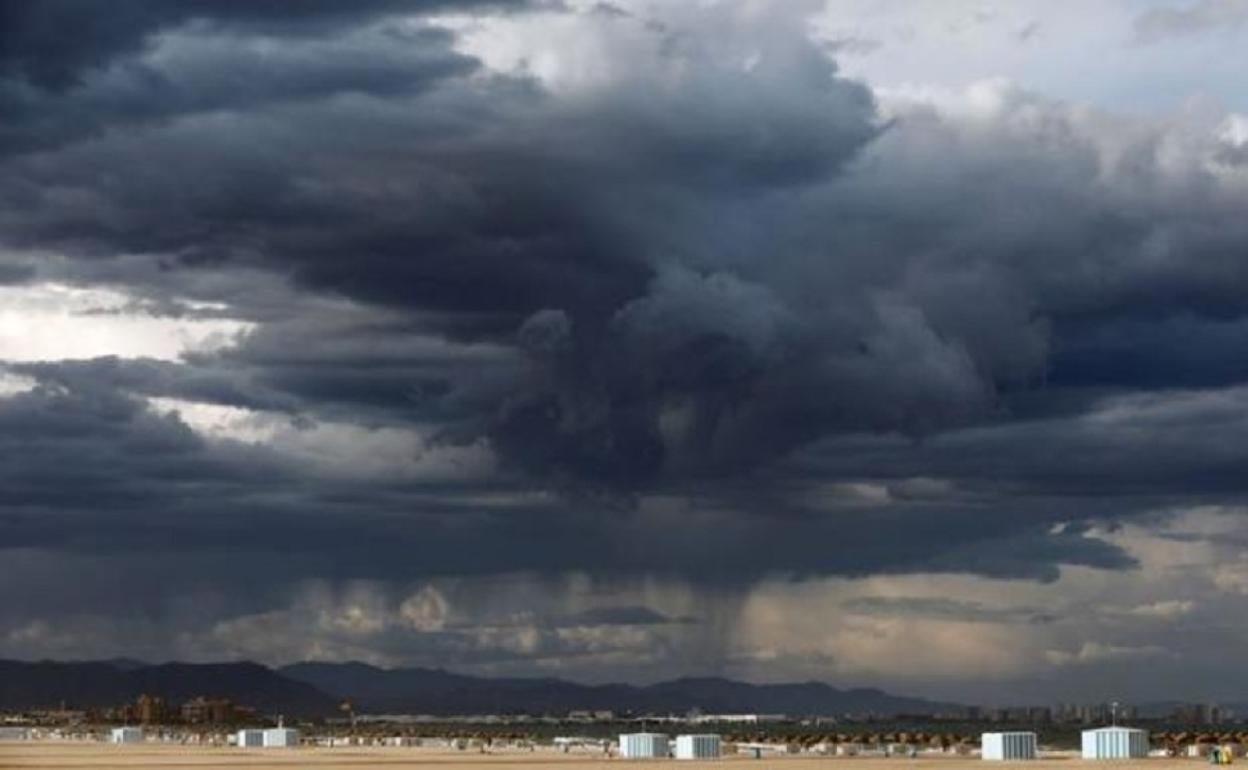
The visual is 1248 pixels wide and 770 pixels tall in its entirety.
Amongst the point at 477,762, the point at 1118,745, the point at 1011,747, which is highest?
the point at 1118,745

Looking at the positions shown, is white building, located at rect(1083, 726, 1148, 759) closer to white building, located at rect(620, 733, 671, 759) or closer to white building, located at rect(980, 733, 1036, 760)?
white building, located at rect(980, 733, 1036, 760)

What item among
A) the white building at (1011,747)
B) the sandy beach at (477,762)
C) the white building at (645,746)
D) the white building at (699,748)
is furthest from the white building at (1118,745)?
the white building at (645,746)

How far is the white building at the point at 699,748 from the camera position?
180125 mm

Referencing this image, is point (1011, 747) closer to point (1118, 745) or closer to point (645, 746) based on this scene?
point (1118, 745)

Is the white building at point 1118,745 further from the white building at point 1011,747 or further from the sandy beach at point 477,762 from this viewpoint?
the white building at point 1011,747

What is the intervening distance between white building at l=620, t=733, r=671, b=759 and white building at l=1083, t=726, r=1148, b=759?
3711cm

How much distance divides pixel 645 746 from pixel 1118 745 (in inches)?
1663

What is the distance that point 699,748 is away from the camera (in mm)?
180750

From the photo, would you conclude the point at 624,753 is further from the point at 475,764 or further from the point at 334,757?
the point at 334,757

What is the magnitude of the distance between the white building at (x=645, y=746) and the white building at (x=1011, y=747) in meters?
28.5

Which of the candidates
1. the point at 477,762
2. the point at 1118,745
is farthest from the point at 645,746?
the point at 1118,745

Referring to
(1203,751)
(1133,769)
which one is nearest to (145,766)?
(1133,769)

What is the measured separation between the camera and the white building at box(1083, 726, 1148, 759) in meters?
169

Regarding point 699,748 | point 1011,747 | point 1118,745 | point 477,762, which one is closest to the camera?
point 1118,745
